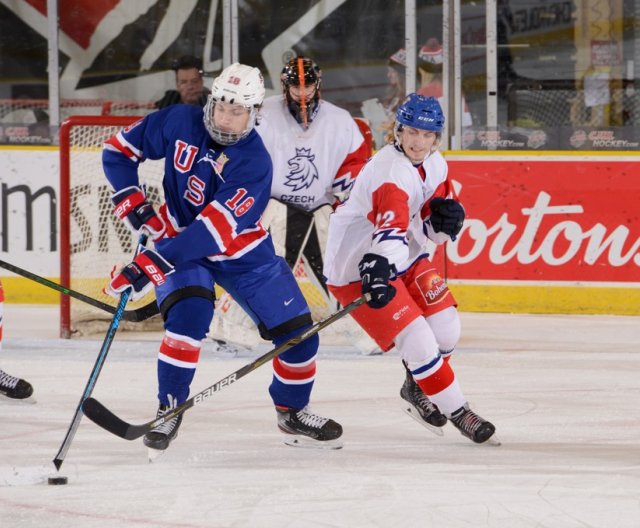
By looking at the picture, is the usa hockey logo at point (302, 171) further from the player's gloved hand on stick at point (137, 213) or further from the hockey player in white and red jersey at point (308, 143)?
the player's gloved hand on stick at point (137, 213)

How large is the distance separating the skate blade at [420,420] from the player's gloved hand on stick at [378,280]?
1.62 ft

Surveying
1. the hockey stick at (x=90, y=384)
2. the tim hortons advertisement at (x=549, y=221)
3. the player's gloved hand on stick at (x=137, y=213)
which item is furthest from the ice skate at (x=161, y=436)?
the tim hortons advertisement at (x=549, y=221)

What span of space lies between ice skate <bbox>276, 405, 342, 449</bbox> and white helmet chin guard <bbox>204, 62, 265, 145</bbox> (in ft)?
2.46

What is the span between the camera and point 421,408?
381cm

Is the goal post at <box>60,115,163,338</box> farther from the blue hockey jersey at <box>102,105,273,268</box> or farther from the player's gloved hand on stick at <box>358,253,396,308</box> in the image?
the player's gloved hand on stick at <box>358,253,396,308</box>

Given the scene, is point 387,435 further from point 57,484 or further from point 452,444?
point 57,484

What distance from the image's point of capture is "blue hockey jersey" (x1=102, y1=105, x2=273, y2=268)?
3.39 meters

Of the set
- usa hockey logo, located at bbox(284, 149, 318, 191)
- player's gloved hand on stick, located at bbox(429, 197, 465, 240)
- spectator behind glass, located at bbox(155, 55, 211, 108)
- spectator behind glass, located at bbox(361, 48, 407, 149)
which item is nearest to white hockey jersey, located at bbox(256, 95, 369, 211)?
usa hockey logo, located at bbox(284, 149, 318, 191)

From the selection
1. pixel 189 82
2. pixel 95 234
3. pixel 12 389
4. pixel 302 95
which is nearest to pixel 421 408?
pixel 302 95

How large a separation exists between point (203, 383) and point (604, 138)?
2.48 meters

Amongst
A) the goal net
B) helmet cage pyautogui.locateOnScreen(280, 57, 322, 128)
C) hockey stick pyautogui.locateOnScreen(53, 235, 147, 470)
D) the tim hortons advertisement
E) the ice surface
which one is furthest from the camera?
the tim hortons advertisement

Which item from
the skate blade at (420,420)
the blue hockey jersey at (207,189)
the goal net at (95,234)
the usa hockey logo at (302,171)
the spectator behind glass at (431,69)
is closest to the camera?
the blue hockey jersey at (207,189)

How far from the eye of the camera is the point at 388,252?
342 centimetres

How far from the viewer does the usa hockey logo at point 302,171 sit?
439 centimetres
